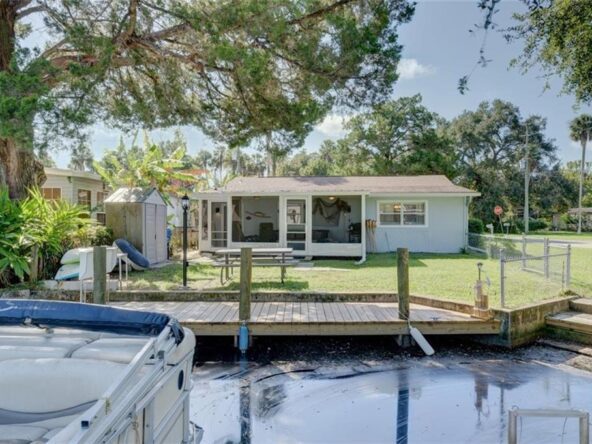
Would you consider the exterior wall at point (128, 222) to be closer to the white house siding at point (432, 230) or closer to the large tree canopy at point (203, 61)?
the large tree canopy at point (203, 61)

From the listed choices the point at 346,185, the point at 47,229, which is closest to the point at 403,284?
the point at 47,229

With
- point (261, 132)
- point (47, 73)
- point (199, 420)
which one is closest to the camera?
point (199, 420)

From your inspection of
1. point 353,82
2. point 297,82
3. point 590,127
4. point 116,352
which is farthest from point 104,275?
point 590,127

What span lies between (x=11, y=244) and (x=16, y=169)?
3.24 metres

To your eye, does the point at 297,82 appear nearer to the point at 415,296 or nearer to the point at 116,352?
the point at 415,296

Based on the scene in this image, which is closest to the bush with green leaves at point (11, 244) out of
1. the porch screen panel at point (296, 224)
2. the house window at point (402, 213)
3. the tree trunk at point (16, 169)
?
the tree trunk at point (16, 169)

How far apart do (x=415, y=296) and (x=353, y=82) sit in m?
4.96

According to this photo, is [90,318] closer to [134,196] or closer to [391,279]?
[391,279]

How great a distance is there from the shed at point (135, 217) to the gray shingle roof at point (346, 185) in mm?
3804

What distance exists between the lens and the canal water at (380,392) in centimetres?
408

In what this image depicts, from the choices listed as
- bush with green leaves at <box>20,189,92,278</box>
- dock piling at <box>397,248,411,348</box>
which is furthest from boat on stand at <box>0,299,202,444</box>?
bush with green leaves at <box>20,189,92,278</box>

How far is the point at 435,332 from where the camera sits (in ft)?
20.4

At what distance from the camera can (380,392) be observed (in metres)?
4.96

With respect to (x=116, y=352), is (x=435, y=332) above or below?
→ below
